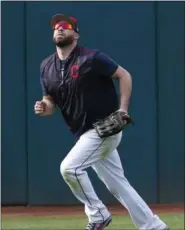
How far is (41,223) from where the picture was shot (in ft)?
27.9

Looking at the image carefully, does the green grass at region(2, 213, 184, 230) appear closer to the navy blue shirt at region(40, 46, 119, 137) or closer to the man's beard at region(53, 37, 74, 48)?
the navy blue shirt at region(40, 46, 119, 137)

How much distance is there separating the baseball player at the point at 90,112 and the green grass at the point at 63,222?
151 cm

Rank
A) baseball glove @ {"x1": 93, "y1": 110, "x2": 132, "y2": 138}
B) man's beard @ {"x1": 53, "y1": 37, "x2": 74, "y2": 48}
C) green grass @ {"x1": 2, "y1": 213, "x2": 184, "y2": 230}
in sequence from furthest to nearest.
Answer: green grass @ {"x1": 2, "y1": 213, "x2": 184, "y2": 230}
man's beard @ {"x1": 53, "y1": 37, "x2": 74, "y2": 48}
baseball glove @ {"x1": 93, "y1": 110, "x2": 132, "y2": 138}

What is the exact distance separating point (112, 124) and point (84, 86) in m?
0.38

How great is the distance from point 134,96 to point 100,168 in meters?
4.07

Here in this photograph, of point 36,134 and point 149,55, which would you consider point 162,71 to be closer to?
point 149,55

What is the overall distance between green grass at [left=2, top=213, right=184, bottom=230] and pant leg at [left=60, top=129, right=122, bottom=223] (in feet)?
5.08

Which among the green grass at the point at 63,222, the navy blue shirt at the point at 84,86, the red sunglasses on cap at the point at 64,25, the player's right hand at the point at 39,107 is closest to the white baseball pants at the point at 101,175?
the navy blue shirt at the point at 84,86

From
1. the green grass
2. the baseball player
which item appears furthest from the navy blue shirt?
the green grass

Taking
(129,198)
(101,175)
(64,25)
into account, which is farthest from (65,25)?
(129,198)

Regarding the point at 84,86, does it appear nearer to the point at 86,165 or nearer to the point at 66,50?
the point at 66,50

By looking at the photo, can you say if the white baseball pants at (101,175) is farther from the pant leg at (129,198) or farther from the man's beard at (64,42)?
the man's beard at (64,42)

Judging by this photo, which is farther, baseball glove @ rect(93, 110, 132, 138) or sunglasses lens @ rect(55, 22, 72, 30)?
sunglasses lens @ rect(55, 22, 72, 30)

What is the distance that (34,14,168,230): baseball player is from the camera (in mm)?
6105
